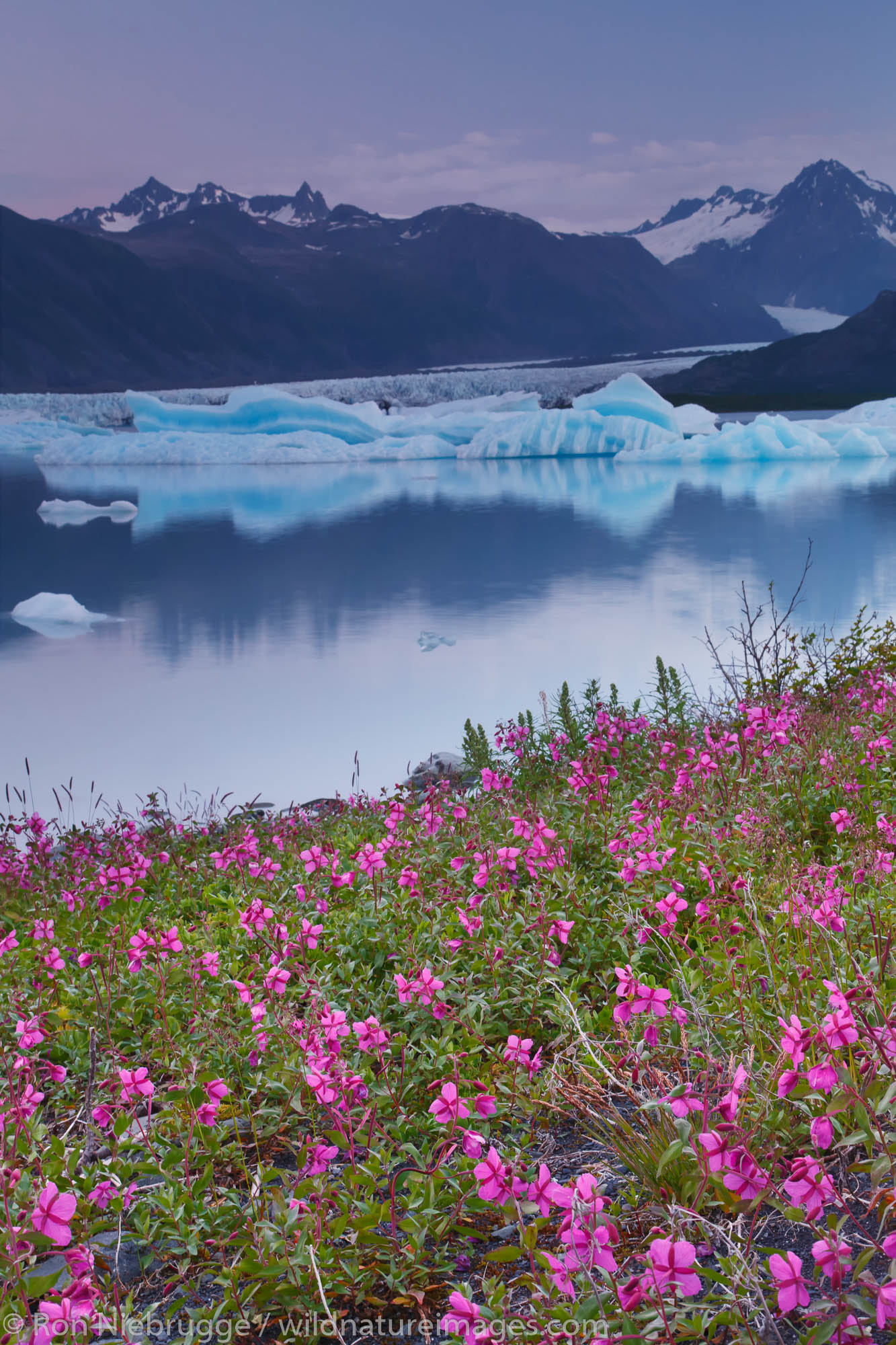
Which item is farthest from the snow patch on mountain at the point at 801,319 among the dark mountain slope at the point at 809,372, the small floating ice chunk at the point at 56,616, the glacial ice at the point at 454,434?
the small floating ice chunk at the point at 56,616

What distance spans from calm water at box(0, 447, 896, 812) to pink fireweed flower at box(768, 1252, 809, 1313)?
7.16 metres

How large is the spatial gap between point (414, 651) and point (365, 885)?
12263 mm

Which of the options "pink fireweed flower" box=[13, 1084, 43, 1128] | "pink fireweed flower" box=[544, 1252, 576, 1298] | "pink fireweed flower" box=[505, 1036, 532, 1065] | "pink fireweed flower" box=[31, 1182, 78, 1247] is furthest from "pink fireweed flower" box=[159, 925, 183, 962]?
"pink fireweed flower" box=[544, 1252, 576, 1298]

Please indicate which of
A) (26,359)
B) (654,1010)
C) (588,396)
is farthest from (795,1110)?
(26,359)

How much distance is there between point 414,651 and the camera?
16.8 meters

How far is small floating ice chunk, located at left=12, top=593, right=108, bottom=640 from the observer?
18.7 metres

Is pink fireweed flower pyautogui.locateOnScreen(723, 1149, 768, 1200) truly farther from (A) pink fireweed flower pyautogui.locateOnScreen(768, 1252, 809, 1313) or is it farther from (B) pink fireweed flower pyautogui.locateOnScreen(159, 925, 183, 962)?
(B) pink fireweed flower pyautogui.locateOnScreen(159, 925, 183, 962)

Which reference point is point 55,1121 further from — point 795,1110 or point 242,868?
point 795,1110

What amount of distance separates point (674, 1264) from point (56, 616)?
62.9 ft

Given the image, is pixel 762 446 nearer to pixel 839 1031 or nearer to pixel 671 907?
pixel 671 907

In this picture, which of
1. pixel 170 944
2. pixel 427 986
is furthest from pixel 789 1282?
pixel 170 944

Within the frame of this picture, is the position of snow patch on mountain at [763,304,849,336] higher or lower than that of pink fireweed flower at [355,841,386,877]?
higher

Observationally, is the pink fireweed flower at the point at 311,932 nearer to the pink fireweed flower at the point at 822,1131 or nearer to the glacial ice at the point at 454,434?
the pink fireweed flower at the point at 822,1131

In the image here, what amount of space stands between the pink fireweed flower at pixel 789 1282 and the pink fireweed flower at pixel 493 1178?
1.76 ft
